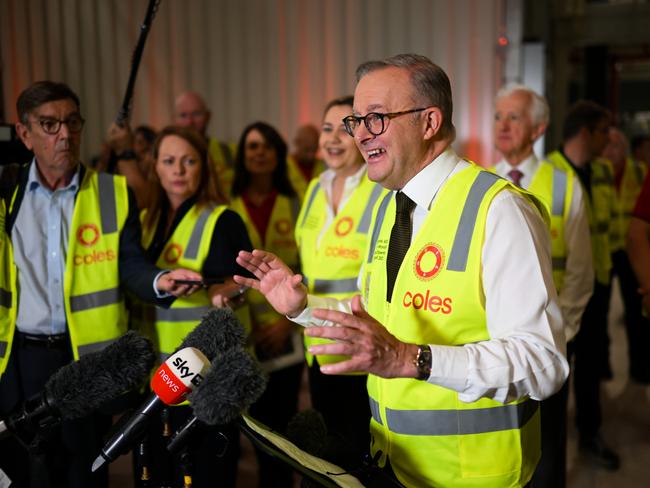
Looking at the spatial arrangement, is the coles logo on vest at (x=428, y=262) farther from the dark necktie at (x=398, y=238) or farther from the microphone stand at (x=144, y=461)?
the microphone stand at (x=144, y=461)

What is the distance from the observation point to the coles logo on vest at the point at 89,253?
1.96 metres

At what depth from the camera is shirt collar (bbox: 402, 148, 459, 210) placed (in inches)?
53.6

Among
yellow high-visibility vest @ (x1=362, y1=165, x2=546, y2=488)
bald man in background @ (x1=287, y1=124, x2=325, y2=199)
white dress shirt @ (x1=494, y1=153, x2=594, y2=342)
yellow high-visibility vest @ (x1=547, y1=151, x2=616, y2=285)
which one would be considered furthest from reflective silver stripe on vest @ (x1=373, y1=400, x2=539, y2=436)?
bald man in background @ (x1=287, y1=124, x2=325, y2=199)

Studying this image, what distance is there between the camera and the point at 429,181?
4.47ft

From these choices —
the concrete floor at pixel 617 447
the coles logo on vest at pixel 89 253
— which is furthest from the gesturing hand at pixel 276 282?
the concrete floor at pixel 617 447

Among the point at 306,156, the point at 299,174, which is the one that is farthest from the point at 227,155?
the point at 306,156

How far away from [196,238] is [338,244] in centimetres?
48

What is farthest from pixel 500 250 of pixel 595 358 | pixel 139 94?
pixel 139 94

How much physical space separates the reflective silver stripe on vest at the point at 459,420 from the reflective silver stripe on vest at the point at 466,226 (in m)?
0.29

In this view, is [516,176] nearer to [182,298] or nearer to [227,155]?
[182,298]

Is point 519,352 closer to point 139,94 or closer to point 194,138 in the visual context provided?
point 194,138

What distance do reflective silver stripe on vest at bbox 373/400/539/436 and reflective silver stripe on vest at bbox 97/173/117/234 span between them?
3.66 feet

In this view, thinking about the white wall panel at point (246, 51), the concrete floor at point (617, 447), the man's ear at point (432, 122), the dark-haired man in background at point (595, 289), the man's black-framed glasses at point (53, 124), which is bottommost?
the concrete floor at point (617, 447)

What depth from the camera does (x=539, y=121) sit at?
261 cm
